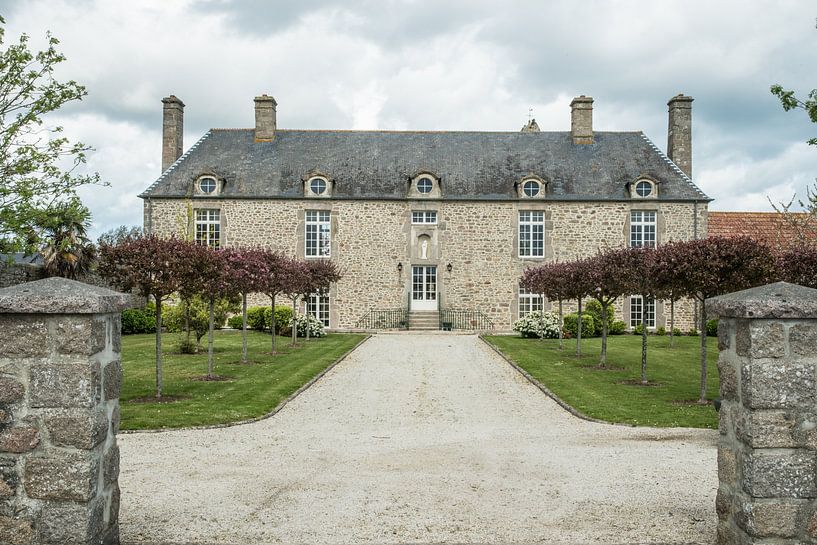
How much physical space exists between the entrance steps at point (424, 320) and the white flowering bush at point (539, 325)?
370 centimetres

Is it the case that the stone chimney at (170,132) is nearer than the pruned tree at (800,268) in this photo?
No

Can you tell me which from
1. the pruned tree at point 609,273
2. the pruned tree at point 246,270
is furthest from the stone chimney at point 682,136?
the pruned tree at point 246,270

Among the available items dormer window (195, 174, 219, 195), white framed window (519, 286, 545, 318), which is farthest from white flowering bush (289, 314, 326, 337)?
white framed window (519, 286, 545, 318)

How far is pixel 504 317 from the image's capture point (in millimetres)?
28688

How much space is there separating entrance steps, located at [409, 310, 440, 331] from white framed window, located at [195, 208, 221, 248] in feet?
27.2

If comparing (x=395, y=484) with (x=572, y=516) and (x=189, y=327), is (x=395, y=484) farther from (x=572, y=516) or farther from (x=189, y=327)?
(x=189, y=327)

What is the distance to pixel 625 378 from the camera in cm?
1488

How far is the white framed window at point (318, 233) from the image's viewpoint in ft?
94.2

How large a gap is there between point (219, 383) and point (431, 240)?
1604 cm

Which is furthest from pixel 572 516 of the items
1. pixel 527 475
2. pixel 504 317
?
pixel 504 317

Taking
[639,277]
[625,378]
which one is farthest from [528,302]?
[639,277]

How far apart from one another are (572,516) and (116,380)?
3669 mm

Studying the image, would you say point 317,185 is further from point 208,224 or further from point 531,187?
point 531,187

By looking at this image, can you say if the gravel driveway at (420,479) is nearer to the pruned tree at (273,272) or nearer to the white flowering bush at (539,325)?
the pruned tree at (273,272)
